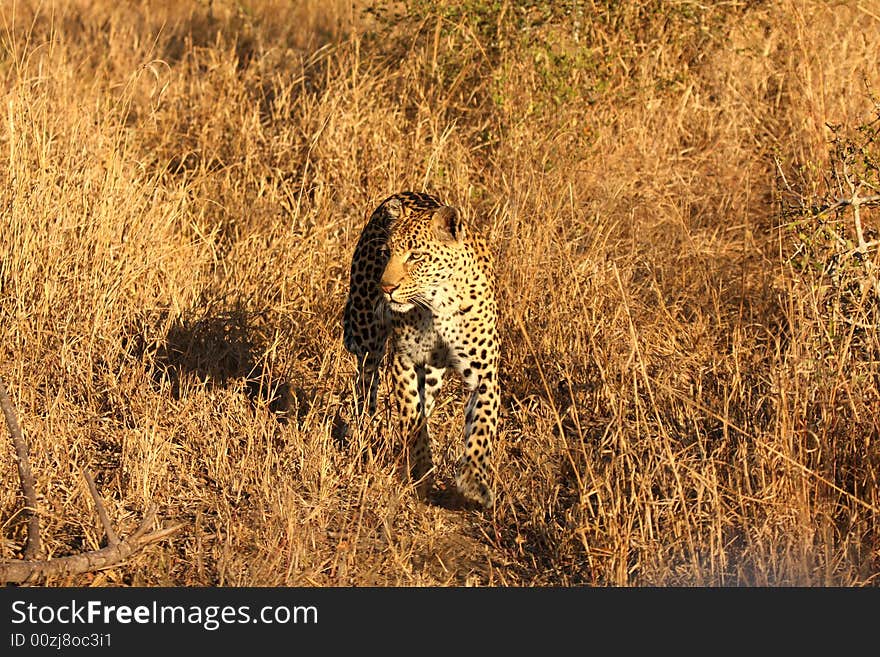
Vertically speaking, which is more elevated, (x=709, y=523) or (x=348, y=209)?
(x=348, y=209)

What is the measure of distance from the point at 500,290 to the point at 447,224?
1146mm

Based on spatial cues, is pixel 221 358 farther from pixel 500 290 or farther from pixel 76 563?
pixel 76 563

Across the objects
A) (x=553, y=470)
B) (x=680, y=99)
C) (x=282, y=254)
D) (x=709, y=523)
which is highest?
(x=680, y=99)

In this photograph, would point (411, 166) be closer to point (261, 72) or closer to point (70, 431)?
point (261, 72)

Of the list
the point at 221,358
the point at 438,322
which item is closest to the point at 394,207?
the point at 438,322

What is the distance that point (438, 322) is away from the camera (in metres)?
5.15

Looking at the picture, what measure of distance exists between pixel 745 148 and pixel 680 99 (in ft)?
1.62

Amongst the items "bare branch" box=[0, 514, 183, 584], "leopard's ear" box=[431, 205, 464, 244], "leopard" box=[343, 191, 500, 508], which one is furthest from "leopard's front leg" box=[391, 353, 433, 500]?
"bare branch" box=[0, 514, 183, 584]

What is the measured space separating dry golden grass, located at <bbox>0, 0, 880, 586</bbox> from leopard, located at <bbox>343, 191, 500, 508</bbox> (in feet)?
0.58

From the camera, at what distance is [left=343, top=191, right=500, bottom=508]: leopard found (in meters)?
5.05

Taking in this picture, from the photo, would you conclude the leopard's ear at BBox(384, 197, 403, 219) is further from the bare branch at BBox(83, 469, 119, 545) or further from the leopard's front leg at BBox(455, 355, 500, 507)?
the bare branch at BBox(83, 469, 119, 545)

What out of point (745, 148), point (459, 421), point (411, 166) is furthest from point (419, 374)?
point (745, 148)

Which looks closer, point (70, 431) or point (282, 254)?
point (70, 431)

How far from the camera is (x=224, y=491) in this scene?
4.93 m
